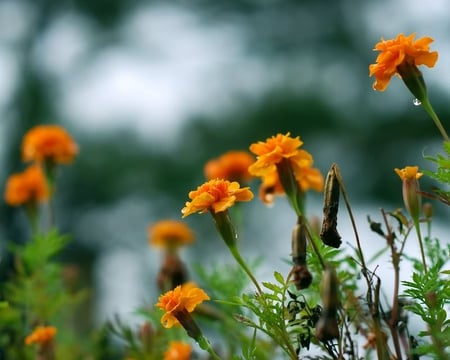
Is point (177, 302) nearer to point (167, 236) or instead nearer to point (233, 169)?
point (233, 169)

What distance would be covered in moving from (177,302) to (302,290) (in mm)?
140

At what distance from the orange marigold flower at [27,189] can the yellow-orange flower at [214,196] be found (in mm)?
884

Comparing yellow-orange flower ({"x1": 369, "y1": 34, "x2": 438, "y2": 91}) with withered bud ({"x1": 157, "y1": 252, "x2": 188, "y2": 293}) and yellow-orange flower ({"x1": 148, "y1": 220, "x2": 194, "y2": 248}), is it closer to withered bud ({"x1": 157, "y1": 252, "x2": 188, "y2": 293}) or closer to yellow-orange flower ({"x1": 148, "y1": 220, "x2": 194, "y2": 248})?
withered bud ({"x1": 157, "y1": 252, "x2": 188, "y2": 293})

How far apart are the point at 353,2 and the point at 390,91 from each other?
1166 millimetres

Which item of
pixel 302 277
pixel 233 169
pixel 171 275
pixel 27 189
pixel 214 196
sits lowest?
pixel 302 277

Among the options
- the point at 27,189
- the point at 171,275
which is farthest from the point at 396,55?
the point at 27,189

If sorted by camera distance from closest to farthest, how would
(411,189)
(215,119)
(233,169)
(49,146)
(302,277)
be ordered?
1. (302,277)
2. (411,189)
3. (233,169)
4. (49,146)
5. (215,119)

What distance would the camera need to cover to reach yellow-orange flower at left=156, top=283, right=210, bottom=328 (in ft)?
2.01

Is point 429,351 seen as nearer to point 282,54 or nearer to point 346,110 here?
point 346,110

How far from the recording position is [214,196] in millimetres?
621

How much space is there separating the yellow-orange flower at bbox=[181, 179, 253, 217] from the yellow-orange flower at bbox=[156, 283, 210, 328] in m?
0.06

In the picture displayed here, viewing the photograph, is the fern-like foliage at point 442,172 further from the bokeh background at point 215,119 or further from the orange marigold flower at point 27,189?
the bokeh background at point 215,119

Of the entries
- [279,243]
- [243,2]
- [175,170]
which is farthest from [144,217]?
[243,2]

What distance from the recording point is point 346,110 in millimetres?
5188
